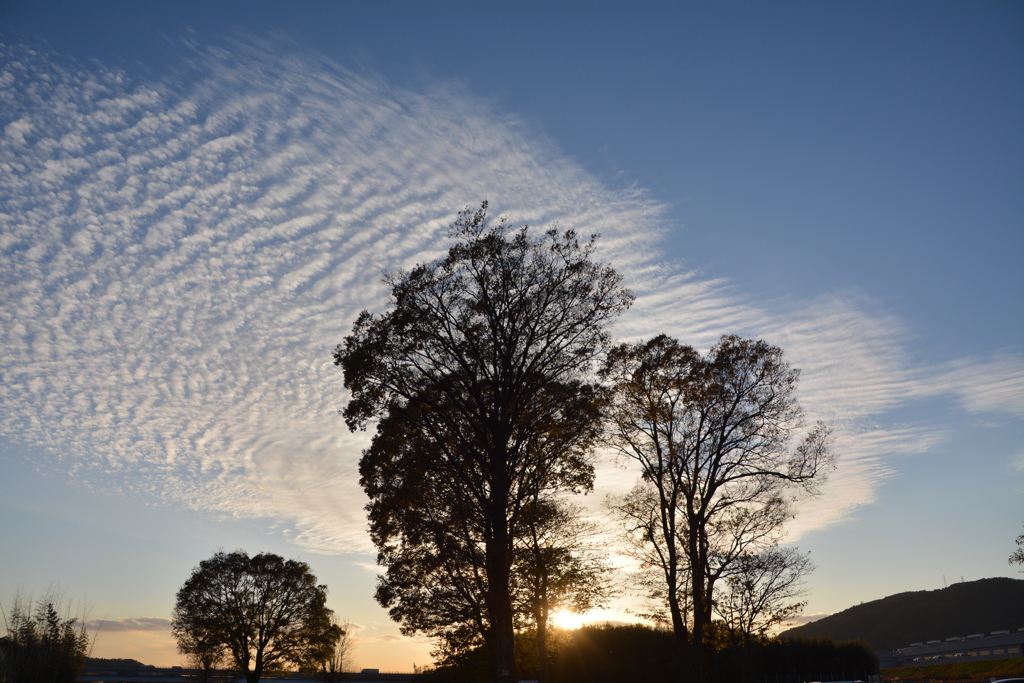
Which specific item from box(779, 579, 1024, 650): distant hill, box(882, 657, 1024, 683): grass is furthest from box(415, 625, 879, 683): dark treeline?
box(779, 579, 1024, 650): distant hill

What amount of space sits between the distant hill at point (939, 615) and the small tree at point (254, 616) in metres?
100

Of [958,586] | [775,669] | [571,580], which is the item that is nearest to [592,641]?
[775,669]

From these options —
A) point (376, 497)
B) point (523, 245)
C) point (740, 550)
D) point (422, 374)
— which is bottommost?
point (740, 550)

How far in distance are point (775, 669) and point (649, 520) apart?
41584 mm

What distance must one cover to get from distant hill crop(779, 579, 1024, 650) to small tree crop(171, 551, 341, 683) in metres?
100

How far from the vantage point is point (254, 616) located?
56.7 m

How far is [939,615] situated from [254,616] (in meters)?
143

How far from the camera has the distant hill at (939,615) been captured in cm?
12850

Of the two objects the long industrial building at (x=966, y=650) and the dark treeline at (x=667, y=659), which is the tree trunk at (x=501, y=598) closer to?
the dark treeline at (x=667, y=659)

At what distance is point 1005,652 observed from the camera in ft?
200

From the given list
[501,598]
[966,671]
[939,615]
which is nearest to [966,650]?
[966,671]

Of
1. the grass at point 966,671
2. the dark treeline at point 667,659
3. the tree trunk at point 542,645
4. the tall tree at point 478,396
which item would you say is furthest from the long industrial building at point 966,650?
the tall tree at point 478,396

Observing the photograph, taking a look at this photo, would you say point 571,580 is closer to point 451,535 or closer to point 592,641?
point 451,535

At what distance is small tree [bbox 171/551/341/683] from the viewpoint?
55594mm
